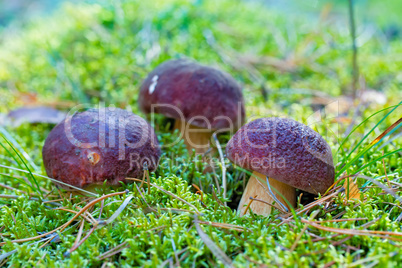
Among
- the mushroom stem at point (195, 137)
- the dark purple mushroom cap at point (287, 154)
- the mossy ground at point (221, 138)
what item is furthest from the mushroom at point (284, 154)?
the mushroom stem at point (195, 137)

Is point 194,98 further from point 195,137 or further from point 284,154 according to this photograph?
point 284,154

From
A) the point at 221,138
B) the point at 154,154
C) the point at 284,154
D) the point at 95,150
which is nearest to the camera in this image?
the point at 284,154

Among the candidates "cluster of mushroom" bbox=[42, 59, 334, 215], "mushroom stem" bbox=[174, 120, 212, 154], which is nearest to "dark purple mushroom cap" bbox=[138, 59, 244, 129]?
"mushroom stem" bbox=[174, 120, 212, 154]

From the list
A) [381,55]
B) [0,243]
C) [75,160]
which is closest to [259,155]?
[75,160]

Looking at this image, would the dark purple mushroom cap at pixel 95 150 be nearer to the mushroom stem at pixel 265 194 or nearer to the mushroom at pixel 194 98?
the mushroom at pixel 194 98

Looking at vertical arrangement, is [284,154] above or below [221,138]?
above

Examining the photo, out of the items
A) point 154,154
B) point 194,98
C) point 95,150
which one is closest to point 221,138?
point 194,98
